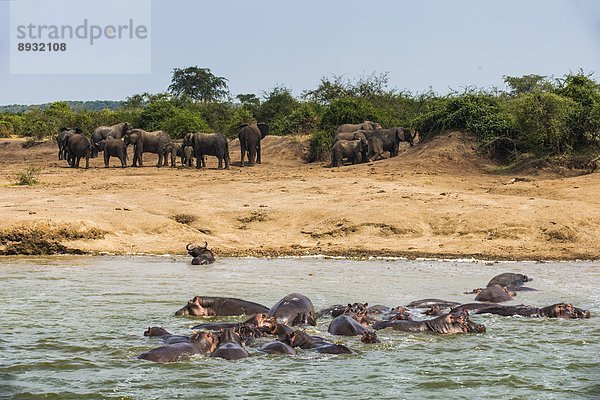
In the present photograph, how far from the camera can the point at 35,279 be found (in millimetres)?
12859

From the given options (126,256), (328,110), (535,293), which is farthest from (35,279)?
(328,110)

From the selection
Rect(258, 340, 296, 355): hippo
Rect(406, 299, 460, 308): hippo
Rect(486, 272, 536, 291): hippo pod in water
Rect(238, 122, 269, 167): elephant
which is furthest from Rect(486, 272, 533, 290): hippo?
Rect(238, 122, 269, 167): elephant

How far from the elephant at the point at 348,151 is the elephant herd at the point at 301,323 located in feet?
49.3

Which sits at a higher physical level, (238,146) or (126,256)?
(238,146)

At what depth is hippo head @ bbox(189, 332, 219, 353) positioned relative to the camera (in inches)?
329

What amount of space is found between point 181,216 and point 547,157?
32.0ft

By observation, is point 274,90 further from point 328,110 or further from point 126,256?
point 126,256

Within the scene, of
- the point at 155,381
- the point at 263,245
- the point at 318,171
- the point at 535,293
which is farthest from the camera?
the point at 318,171

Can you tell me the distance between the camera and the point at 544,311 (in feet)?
33.7

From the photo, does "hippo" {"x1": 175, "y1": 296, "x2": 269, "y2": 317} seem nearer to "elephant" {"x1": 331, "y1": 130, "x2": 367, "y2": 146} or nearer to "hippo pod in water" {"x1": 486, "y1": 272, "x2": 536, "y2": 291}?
"hippo pod in water" {"x1": 486, "y1": 272, "x2": 536, "y2": 291}

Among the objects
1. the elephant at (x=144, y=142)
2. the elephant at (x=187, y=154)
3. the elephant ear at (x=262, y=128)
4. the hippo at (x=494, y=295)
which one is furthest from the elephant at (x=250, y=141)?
the hippo at (x=494, y=295)

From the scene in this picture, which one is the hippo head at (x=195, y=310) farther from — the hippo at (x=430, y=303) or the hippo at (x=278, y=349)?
the hippo at (x=430, y=303)

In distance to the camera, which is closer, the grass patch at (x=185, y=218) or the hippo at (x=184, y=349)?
the hippo at (x=184, y=349)

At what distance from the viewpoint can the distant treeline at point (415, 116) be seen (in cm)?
2225
